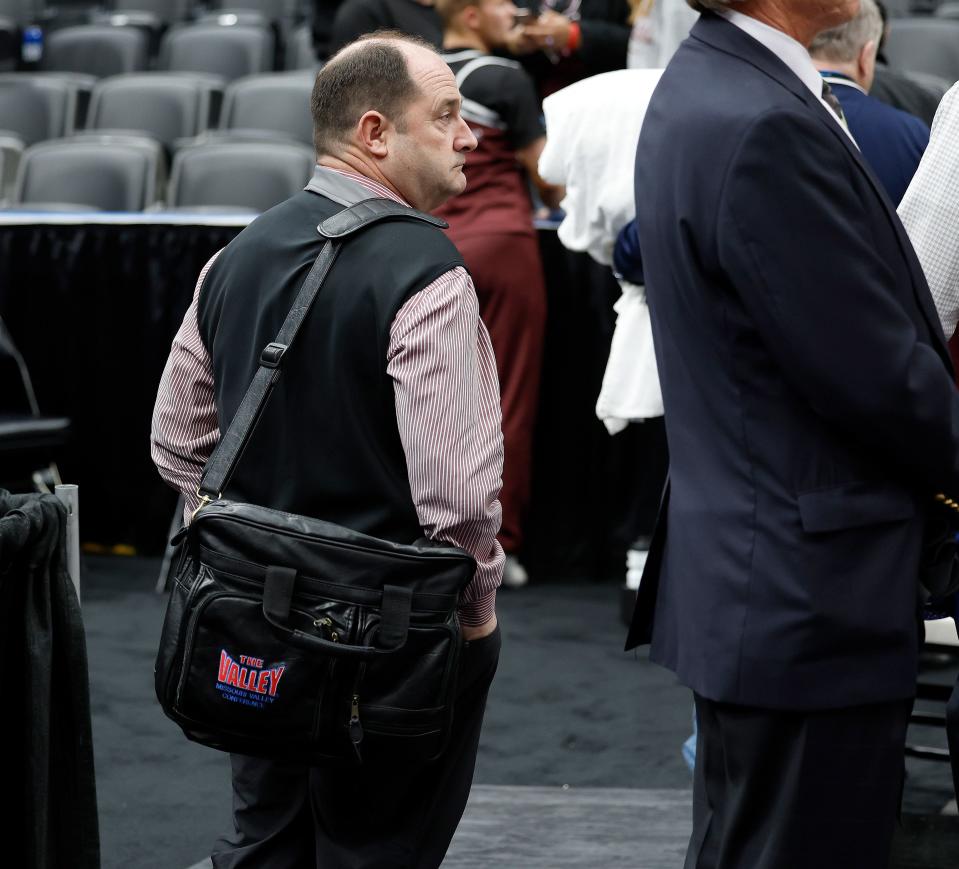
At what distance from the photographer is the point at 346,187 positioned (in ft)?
5.87

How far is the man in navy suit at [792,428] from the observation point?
1469 millimetres

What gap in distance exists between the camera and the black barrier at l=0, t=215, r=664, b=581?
4449mm

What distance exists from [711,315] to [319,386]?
464 millimetres

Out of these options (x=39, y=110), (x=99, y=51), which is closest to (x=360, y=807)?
(x=39, y=110)

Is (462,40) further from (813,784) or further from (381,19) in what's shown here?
(813,784)

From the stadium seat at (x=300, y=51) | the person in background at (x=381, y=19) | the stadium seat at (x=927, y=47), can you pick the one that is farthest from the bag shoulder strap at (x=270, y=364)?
the stadium seat at (x=300, y=51)

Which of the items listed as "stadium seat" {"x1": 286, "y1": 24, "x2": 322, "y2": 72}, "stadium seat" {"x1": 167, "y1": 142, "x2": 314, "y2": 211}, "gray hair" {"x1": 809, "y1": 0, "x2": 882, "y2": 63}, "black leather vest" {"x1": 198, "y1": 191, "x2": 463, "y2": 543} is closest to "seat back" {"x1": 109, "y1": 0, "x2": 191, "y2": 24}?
"stadium seat" {"x1": 286, "y1": 24, "x2": 322, "y2": 72}

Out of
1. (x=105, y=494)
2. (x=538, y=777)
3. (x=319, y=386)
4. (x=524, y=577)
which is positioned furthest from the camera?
(x=105, y=494)

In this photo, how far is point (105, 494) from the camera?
4828 mm

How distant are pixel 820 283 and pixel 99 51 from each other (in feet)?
23.6

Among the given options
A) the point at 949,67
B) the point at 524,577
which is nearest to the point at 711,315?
the point at 524,577

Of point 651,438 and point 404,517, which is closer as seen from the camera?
point 404,517

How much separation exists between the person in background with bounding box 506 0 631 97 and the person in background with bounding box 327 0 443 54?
299 millimetres

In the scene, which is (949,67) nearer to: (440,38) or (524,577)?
(440,38)
